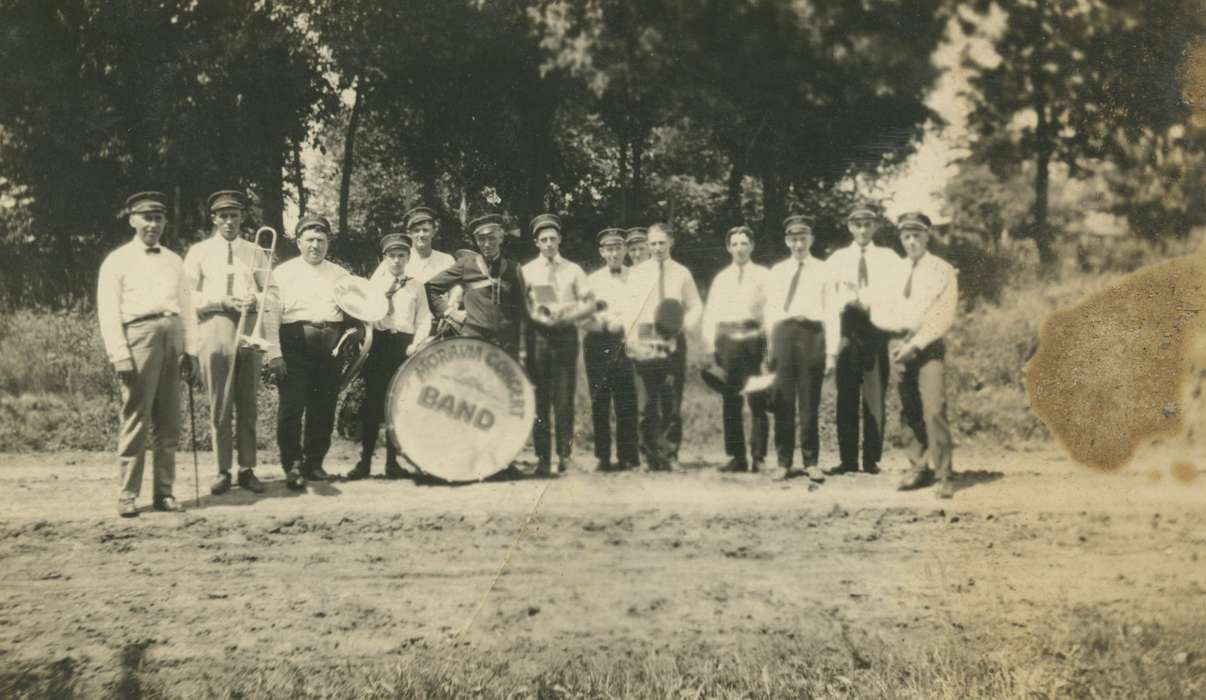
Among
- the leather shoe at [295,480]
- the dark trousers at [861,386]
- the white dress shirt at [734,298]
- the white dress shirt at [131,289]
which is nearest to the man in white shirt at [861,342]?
the dark trousers at [861,386]

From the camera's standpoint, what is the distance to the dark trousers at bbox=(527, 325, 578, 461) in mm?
4969

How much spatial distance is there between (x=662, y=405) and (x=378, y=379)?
127 centimetres

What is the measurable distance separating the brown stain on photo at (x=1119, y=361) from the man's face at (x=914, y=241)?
2.22 feet

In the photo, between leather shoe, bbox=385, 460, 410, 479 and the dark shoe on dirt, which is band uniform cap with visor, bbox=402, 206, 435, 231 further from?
the dark shoe on dirt

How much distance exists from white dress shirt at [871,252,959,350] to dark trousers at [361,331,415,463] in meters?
2.15

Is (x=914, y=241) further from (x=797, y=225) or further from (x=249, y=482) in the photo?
(x=249, y=482)

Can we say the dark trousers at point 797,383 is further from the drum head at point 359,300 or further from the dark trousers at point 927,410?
the drum head at point 359,300

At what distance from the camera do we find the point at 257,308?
4.93 m

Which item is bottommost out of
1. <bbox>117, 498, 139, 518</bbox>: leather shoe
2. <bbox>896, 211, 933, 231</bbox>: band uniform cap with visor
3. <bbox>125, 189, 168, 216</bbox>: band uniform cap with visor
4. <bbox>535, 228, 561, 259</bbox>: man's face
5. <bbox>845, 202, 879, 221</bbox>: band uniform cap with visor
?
<bbox>117, 498, 139, 518</bbox>: leather shoe

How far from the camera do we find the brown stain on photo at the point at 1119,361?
509 centimetres

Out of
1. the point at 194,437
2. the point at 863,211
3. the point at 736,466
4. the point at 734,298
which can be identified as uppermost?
the point at 863,211

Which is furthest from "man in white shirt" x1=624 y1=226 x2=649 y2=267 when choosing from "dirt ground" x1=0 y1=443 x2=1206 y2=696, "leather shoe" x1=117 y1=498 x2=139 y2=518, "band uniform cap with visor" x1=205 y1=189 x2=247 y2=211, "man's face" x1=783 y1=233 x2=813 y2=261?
"leather shoe" x1=117 y1=498 x2=139 y2=518

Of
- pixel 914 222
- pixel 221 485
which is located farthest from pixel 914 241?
pixel 221 485

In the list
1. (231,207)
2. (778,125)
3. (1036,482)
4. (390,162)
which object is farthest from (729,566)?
(231,207)
